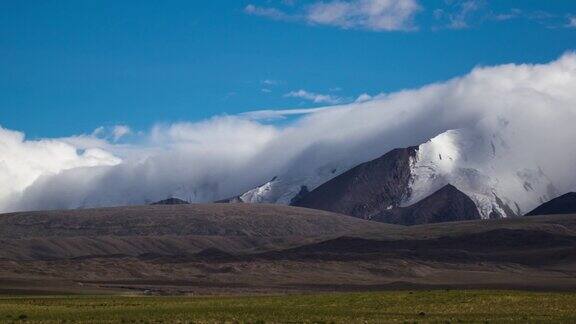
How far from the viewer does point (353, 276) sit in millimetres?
160875

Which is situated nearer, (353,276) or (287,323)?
(287,323)

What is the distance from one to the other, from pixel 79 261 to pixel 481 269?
70302mm

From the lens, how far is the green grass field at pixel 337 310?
2132 inches

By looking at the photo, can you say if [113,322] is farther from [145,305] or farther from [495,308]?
[495,308]

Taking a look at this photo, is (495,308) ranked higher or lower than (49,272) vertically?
lower

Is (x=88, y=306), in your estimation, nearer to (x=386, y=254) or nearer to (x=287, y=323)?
(x=287, y=323)

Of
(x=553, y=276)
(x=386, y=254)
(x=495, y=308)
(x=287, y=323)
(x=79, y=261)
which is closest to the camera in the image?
(x=287, y=323)

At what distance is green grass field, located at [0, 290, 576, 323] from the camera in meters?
54.2

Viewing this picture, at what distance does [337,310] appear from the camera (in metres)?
63.1

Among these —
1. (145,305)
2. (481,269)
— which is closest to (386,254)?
(481,269)

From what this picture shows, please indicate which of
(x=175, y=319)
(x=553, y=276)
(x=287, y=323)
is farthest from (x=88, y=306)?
(x=553, y=276)

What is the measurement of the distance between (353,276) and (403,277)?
8006 millimetres

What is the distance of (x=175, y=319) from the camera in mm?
54750

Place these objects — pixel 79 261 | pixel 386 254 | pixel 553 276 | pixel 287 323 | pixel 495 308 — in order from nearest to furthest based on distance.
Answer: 1. pixel 287 323
2. pixel 495 308
3. pixel 553 276
4. pixel 79 261
5. pixel 386 254
